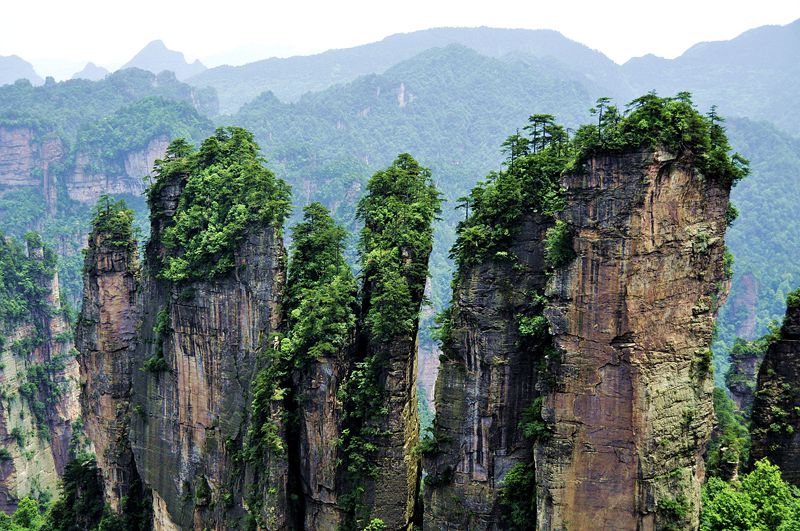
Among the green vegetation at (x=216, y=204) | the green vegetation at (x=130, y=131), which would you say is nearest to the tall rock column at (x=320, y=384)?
the green vegetation at (x=216, y=204)

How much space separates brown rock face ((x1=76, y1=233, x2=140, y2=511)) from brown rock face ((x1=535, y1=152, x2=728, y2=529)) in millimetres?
24877

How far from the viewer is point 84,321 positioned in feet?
129

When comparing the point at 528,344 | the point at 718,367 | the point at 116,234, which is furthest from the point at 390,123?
the point at 528,344

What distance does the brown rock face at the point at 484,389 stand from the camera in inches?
964

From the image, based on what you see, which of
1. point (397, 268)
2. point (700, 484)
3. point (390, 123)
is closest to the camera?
point (700, 484)

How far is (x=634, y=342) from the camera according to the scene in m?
21.2

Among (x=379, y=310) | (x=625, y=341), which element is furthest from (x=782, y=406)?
(x=379, y=310)

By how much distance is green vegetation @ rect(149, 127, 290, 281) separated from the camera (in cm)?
3244

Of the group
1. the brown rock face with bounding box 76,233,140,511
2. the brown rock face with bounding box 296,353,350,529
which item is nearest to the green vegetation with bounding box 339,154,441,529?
the brown rock face with bounding box 296,353,350,529

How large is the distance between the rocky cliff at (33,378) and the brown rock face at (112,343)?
1009 inches

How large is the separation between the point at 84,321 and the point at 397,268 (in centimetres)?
1961

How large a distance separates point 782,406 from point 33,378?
60301 millimetres

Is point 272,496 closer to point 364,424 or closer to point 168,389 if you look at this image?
point 364,424

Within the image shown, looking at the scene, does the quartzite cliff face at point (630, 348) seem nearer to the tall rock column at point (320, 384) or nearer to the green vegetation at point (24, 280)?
the tall rock column at point (320, 384)
